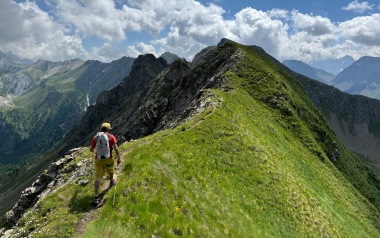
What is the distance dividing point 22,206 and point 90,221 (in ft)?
54.1

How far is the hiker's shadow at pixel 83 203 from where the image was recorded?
2148 centimetres

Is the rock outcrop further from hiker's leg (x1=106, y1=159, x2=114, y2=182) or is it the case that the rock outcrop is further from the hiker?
the hiker

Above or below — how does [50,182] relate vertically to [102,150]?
below

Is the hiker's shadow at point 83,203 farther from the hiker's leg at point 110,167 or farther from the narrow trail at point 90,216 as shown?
the hiker's leg at point 110,167

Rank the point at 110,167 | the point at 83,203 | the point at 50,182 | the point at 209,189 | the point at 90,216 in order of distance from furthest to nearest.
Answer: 1. the point at 50,182
2. the point at 209,189
3. the point at 110,167
4. the point at 83,203
5. the point at 90,216

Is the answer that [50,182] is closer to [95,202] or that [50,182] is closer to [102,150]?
[102,150]

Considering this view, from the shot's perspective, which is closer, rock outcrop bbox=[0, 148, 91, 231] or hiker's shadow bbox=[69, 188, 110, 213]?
hiker's shadow bbox=[69, 188, 110, 213]

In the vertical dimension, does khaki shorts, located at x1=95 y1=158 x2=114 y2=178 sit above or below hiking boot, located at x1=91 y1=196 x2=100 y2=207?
above

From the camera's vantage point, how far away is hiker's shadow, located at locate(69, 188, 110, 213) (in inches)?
846

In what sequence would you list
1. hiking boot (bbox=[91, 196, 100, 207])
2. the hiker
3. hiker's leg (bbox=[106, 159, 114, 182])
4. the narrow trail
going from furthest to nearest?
hiker's leg (bbox=[106, 159, 114, 182]) < the hiker < hiking boot (bbox=[91, 196, 100, 207]) < the narrow trail

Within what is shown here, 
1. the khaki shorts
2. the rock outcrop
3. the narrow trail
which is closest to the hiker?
the khaki shorts

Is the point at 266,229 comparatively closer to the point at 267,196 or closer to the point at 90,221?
the point at 267,196

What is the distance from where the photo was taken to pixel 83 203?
875 inches

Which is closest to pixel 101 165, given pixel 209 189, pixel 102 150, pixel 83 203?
pixel 102 150
